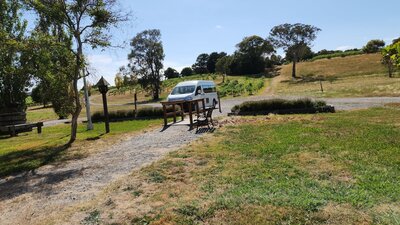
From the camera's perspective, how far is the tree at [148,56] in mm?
51312

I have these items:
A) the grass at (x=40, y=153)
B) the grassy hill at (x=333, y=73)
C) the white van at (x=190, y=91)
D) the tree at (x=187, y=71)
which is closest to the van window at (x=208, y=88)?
the white van at (x=190, y=91)

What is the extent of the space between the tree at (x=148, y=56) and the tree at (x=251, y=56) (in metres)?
27.2

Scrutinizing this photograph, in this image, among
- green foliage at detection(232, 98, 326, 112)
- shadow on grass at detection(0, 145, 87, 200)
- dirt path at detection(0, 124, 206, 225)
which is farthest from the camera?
green foliage at detection(232, 98, 326, 112)

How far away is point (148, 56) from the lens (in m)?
51.8

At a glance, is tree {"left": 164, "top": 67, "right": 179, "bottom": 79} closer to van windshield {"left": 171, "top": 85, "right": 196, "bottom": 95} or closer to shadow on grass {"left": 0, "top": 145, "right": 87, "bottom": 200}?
van windshield {"left": 171, "top": 85, "right": 196, "bottom": 95}

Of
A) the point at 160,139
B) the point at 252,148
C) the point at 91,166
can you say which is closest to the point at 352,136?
the point at 252,148

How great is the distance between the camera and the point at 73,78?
506 inches

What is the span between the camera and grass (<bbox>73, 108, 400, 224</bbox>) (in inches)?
190

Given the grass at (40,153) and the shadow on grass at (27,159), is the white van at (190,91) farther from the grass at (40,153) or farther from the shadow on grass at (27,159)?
the shadow on grass at (27,159)

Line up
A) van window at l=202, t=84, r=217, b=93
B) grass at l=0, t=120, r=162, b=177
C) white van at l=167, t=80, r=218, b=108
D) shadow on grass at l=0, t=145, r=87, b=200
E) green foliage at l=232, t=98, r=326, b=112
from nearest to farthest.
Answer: shadow on grass at l=0, t=145, r=87, b=200 < grass at l=0, t=120, r=162, b=177 < green foliage at l=232, t=98, r=326, b=112 < white van at l=167, t=80, r=218, b=108 < van window at l=202, t=84, r=217, b=93

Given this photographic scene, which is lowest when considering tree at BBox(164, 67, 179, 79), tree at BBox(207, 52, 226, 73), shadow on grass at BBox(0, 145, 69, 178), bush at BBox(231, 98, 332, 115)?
shadow on grass at BBox(0, 145, 69, 178)

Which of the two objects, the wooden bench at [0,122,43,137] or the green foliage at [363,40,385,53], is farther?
the green foliage at [363,40,385,53]

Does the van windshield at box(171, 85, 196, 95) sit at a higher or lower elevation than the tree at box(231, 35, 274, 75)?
lower

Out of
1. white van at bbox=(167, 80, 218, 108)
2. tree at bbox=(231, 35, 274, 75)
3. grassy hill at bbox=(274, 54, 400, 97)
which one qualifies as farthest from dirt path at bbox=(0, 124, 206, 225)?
tree at bbox=(231, 35, 274, 75)
